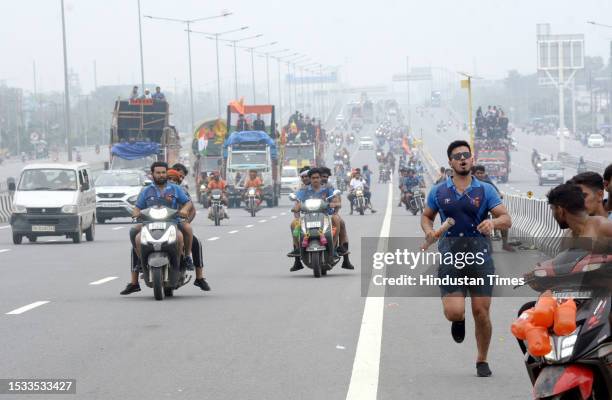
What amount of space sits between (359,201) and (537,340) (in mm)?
A: 40295

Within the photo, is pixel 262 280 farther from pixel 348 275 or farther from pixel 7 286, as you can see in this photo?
pixel 7 286

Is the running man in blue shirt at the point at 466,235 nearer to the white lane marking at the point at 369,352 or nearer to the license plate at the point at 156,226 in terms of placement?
the white lane marking at the point at 369,352

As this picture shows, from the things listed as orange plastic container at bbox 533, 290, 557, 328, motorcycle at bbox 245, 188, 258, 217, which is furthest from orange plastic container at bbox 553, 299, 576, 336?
motorcycle at bbox 245, 188, 258, 217

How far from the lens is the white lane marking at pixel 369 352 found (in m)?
9.29

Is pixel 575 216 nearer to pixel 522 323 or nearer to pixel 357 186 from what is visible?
pixel 522 323

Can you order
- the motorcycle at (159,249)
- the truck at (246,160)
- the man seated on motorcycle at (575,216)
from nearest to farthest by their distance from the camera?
the man seated on motorcycle at (575,216), the motorcycle at (159,249), the truck at (246,160)

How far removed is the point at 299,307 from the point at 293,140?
6218 cm

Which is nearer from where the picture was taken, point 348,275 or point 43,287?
point 43,287

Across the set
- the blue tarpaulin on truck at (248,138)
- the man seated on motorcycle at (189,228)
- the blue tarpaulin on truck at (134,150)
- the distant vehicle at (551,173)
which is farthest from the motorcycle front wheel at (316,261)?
the distant vehicle at (551,173)

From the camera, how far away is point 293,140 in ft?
253

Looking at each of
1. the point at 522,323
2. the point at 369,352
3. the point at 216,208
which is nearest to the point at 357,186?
the point at 216,208

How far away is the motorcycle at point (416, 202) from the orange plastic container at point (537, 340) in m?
37.1

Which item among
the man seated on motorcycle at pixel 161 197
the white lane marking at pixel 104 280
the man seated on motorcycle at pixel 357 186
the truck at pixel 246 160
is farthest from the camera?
the truck at pixel 246 160

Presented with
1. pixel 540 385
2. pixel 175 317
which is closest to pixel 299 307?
pixel 175 317
